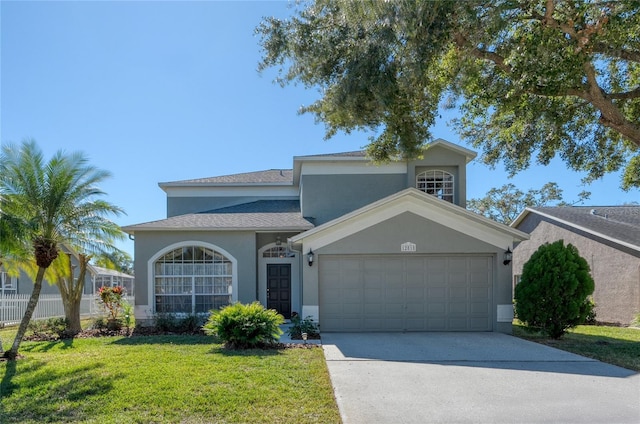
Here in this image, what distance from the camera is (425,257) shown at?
12938 millimetres

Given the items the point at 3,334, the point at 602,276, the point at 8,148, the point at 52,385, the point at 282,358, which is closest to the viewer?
the point at 52,385

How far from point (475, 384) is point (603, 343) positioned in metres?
6.59

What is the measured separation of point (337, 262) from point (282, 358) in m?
4.46

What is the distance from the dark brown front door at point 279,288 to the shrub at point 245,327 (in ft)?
17.6

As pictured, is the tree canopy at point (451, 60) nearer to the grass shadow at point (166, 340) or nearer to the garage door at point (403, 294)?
the garage door at point (403, 294)

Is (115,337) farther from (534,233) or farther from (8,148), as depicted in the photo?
(534,233)

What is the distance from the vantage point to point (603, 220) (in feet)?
64.4

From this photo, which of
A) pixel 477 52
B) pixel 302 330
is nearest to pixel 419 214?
pixel 302 330

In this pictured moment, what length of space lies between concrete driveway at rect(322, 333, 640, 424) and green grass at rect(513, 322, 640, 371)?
65 centimetres

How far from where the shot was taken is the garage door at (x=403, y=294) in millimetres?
12781

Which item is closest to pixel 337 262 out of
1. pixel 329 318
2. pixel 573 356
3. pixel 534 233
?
pixel 329 318

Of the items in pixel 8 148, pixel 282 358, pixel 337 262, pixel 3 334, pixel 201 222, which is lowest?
pixel 3 334

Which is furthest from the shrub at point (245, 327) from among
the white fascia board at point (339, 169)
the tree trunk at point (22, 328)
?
the white fascia board at point (339, 169)

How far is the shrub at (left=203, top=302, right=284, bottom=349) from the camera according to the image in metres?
9.84
